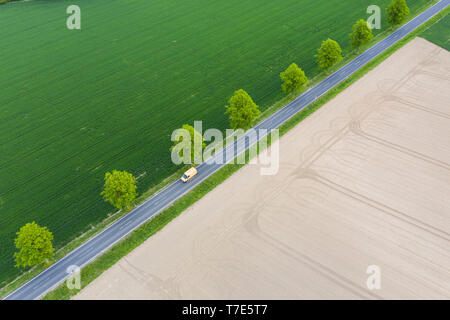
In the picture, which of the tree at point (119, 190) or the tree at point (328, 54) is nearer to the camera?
the tree at point (119, 190)

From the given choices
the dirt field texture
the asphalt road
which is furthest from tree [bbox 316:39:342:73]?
the dirt field texture

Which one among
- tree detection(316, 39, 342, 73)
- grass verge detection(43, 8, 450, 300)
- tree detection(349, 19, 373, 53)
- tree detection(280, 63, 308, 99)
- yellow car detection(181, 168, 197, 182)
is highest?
tree detection(349, 19, 373, 53)

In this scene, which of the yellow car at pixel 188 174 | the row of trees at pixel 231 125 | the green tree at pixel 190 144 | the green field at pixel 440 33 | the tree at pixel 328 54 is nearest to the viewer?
the row of trees at pixel 231 125

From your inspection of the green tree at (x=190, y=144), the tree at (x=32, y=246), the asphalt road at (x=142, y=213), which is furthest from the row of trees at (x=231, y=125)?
the asphalt road at (x=142, y=213)

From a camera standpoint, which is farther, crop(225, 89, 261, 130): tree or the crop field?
the crop field

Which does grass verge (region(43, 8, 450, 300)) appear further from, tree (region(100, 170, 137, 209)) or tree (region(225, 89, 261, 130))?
tree (region(225, 89, 261, 130))

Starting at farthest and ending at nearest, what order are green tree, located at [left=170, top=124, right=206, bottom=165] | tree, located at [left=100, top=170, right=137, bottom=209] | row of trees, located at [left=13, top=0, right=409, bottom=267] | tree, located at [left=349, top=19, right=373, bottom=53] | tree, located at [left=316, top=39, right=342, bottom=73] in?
tree, located at [left=349, top=19, right=373, bottom=53]
tree, located at [left=316, top=39, right=342, bottom=73]
green tree, located at [left=170, top=124, right=206, bottom=165]
tree, located at [left=100, top=170, right=137, bottom=209]
row of trees, located at [left=13, top=0, right=409, bottom=267]

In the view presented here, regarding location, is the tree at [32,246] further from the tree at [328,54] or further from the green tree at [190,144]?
the tree at [328,54]

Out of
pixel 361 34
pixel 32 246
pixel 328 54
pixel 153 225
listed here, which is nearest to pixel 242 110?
pixel 153 225

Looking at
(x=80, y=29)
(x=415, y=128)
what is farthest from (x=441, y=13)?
(x=80, y=29)
